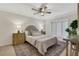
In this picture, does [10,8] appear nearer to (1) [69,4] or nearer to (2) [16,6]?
(2) [16,6]

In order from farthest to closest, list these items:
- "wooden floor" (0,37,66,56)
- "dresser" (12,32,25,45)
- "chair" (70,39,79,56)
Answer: "dresser" (12,32,25,45) < "wooden floor" (0,37,66,56) < "chair" (70,39,79,56)

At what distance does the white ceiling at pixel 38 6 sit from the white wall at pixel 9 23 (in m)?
0.11

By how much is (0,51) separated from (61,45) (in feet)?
4.53

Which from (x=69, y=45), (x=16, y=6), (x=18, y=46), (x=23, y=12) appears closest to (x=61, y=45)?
→ (x=69, y=45)

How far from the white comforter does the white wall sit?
12.1 inches

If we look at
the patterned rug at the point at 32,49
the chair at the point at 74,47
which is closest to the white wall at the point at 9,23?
the patterned rug at the point at 32,49

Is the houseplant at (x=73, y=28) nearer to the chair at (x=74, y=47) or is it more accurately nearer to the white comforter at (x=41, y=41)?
the chair at (x=74, y=47)

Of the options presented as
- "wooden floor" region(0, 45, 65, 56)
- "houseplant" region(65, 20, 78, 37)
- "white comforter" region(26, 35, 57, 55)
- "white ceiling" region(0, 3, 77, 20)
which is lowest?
"wooden floor" region(0, 45, 65, 56)

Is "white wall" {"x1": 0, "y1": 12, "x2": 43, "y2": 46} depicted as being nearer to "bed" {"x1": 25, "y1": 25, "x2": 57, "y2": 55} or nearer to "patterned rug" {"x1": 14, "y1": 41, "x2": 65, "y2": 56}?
"bed" {"x1": 25, "y1": 25, "x2": 57, "y2": 55}

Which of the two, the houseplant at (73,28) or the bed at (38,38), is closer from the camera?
the houseplant at (73,28)

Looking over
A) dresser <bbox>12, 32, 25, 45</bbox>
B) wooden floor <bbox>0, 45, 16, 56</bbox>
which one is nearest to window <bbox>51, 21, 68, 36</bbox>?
dresser <bbox>12, 32, 25, 45</bbox>

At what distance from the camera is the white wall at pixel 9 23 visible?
2.15 m

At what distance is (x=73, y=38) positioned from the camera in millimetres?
2062

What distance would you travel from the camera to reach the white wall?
2146 millimetres
